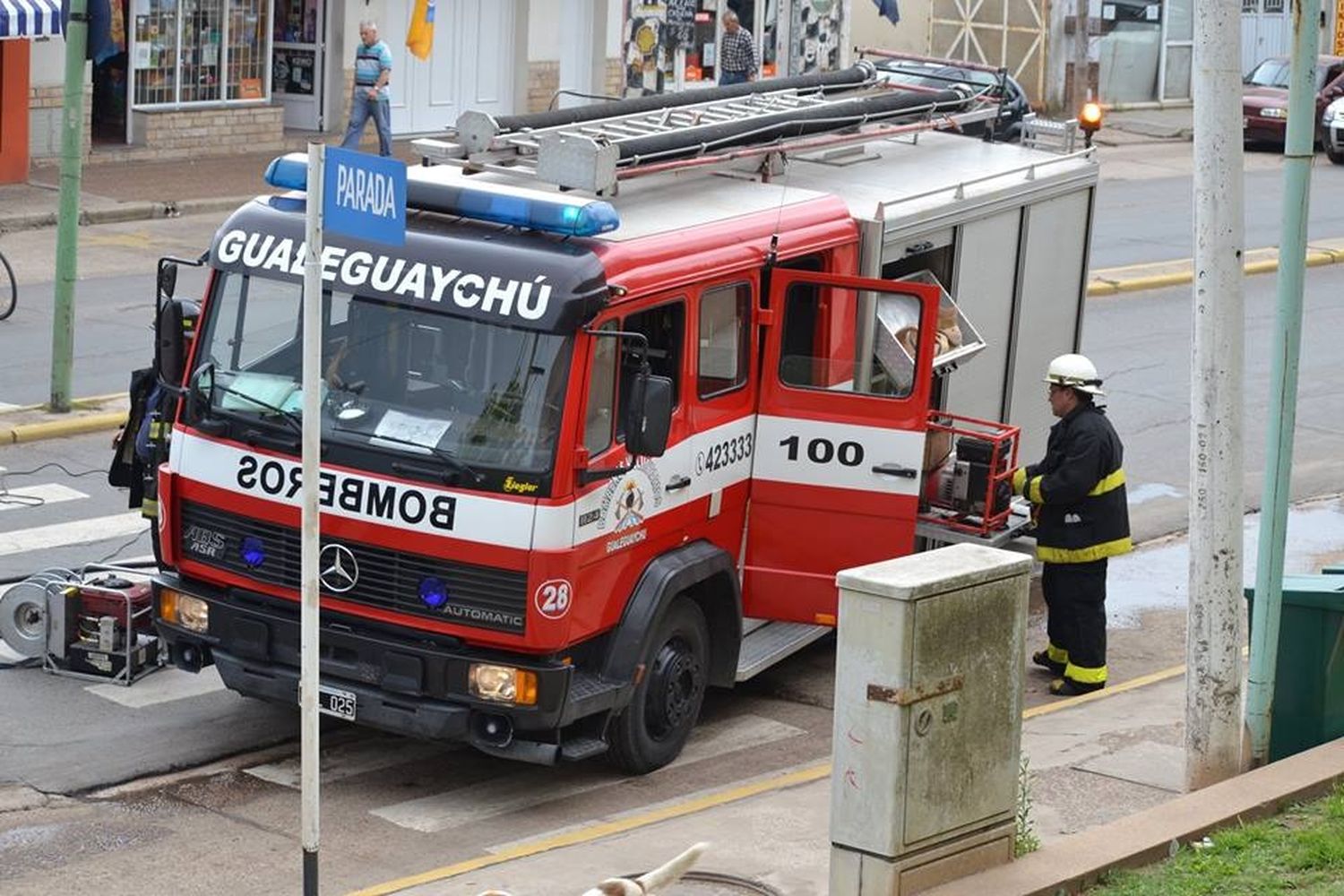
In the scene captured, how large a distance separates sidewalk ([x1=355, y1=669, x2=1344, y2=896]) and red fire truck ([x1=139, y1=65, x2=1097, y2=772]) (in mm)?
677

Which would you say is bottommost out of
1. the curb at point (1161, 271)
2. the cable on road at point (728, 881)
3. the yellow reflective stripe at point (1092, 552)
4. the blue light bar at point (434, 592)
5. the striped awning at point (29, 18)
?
the cable on road at point (728, 881)

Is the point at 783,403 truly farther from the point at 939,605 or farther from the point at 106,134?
the point at 106,134

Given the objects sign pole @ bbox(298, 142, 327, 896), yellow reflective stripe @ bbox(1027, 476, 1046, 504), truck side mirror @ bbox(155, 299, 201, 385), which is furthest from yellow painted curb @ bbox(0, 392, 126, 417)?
sign pole @ bbox(298, 142, 327, 896)

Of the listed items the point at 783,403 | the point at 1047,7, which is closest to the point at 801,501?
the point at 783,403

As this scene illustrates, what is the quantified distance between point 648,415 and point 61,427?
761cm

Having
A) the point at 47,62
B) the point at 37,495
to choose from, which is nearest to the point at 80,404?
the point at 37,495

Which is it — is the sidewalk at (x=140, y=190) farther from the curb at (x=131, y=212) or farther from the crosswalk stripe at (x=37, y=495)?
the crosswalk stripe at (x=37, y=495)

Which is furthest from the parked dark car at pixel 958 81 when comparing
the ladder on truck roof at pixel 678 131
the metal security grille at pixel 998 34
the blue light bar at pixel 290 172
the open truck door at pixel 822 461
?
the metal security grille at pixel 998 34

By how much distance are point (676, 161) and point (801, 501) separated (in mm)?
1769

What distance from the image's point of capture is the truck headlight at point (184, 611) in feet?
31.9

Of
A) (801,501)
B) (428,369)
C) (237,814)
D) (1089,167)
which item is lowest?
(237,814)

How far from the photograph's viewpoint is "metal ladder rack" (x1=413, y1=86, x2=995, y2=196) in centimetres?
993

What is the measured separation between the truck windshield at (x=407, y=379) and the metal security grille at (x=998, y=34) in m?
31.4

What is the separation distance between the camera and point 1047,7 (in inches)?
1548
